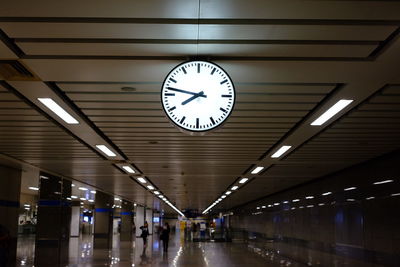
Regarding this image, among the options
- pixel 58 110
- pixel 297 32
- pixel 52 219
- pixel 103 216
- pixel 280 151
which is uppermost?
pixel 297 32

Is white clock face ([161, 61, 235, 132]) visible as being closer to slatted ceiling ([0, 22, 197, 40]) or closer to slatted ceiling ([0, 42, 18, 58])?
slatted ceiling ([0, 22, 197, 40])

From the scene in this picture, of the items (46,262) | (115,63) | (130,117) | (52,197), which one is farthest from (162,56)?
(52,197)

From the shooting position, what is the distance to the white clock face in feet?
14.3

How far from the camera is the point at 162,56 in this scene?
545 centimetres

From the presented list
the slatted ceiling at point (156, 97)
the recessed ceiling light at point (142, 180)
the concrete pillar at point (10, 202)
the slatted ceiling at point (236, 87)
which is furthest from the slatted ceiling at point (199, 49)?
the recessed ceiling light at point (142, 180)

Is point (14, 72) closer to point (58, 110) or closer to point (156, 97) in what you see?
point (58, 110)

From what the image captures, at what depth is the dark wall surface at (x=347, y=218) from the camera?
12.1 metres

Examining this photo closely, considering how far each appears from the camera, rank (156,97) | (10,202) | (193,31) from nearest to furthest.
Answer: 1. (193,31)
2. (156,97)
3. (10,202)

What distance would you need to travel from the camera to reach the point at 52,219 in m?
19.0

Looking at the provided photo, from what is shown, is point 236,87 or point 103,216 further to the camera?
point 103,216

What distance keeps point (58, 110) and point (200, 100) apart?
13.8ft

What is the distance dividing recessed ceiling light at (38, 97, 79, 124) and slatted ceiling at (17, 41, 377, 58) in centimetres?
201

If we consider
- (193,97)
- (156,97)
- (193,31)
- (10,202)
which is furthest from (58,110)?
(10,202)

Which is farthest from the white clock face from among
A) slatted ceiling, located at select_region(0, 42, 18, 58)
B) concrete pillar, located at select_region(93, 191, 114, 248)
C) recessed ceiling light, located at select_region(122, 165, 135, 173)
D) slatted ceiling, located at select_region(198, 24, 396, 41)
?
concrete pillar, located at select_region(93, 191, 114, 248)
